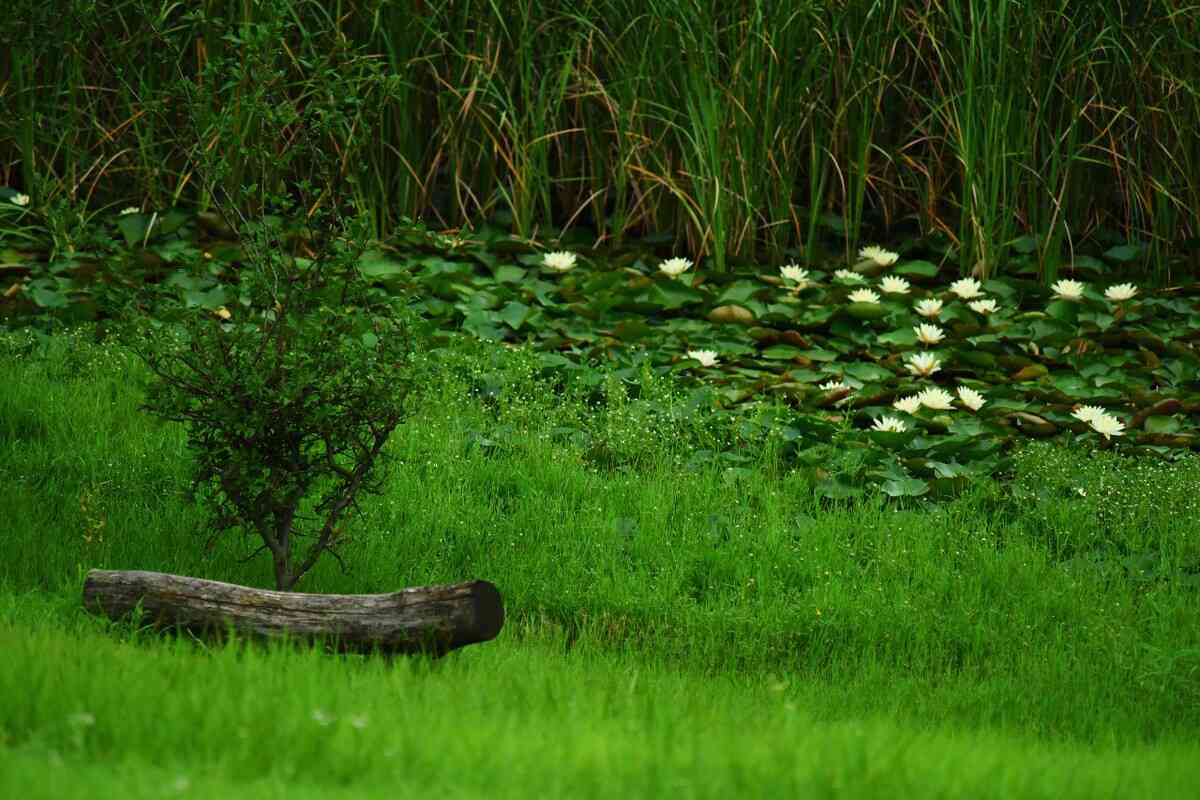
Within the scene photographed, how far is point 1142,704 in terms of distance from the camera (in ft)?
15.4

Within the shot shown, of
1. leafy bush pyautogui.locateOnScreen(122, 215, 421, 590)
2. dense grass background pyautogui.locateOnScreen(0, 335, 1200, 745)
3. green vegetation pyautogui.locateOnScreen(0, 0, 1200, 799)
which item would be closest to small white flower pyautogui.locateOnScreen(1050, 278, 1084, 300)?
green vegetation pyautogui.locateOnScreen(0, 0, 1200, 799)

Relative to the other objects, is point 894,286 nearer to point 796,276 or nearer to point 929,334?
point 796,276

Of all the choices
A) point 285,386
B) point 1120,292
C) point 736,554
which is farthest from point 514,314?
point 285,386

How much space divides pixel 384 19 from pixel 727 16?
7.01ft

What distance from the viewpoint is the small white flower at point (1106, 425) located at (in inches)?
265

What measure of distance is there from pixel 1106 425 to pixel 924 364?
938 mm

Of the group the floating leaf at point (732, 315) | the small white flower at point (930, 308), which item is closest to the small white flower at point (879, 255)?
the small white flower at point (930, 308)

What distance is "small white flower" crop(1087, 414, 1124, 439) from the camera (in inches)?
265

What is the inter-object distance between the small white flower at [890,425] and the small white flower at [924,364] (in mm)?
608

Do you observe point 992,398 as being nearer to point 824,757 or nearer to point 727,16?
point 727,16

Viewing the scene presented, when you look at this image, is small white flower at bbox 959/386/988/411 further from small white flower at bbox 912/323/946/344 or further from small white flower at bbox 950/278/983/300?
small white flower at bbox 950/278/983/300

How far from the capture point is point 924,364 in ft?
23.8

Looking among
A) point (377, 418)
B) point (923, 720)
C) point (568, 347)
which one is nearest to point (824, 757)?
point (923, 720)

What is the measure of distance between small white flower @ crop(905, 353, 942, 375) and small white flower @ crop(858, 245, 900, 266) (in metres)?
1.35
